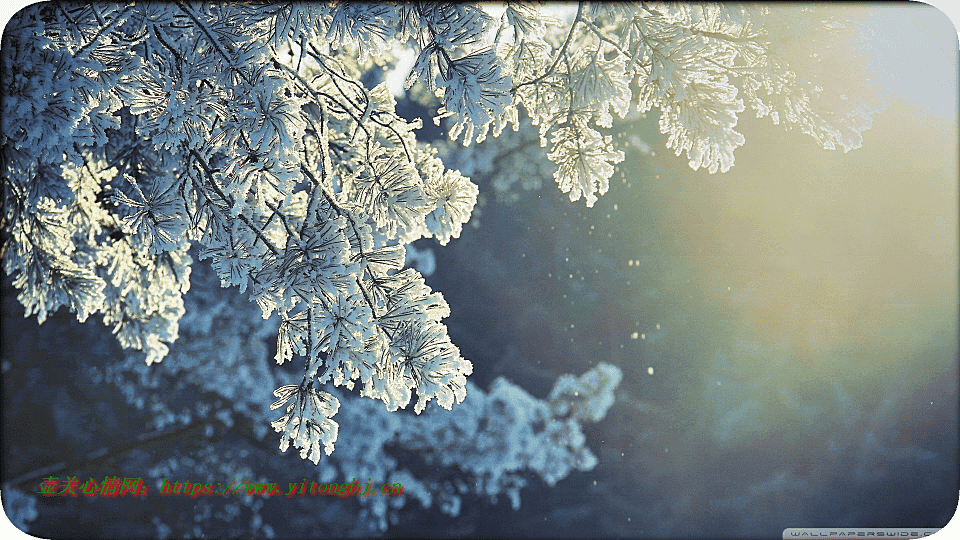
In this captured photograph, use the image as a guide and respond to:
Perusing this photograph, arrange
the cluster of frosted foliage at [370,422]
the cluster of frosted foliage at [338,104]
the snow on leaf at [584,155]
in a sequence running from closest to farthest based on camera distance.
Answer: the cluster of frosted foliage at [338,104] < the snow on leaf at [584,155] < the cluster of frosted foliage at [370,422]

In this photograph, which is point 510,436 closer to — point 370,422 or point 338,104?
point 370,422

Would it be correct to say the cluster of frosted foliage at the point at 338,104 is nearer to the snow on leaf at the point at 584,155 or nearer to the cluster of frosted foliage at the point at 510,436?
the snow on leaf at the point at 584,155

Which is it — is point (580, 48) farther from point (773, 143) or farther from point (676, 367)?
point (676, 367)

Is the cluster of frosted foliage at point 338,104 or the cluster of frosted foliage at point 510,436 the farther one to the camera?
the cluster of frosted foliage at point 510,436

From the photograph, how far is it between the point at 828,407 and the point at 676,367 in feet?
2.57

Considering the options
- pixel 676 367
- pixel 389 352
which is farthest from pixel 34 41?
pixel 676 367

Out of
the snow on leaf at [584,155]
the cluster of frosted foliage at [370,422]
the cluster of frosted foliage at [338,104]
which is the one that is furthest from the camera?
the cluster of frosted foliage at [370,422]

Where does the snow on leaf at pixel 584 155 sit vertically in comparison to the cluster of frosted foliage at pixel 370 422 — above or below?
above

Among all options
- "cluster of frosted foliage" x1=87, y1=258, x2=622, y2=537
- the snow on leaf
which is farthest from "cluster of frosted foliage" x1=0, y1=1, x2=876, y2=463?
"cluster of frosted foliage" x1=87, y1=258, x2=622, y2=537

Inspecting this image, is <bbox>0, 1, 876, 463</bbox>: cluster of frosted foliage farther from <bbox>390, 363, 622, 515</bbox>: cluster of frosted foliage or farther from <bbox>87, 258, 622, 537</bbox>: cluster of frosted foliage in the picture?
<bbox>390, 363, 622, 515</bbox>: cluster of frosted foliage

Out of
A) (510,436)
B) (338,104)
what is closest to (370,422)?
(510,436)

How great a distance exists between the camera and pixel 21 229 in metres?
1.66

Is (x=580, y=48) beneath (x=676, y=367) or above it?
above

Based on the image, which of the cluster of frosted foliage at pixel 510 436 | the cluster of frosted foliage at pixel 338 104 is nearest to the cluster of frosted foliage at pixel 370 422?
the cluster of frosted foliage at pixel 510 436
